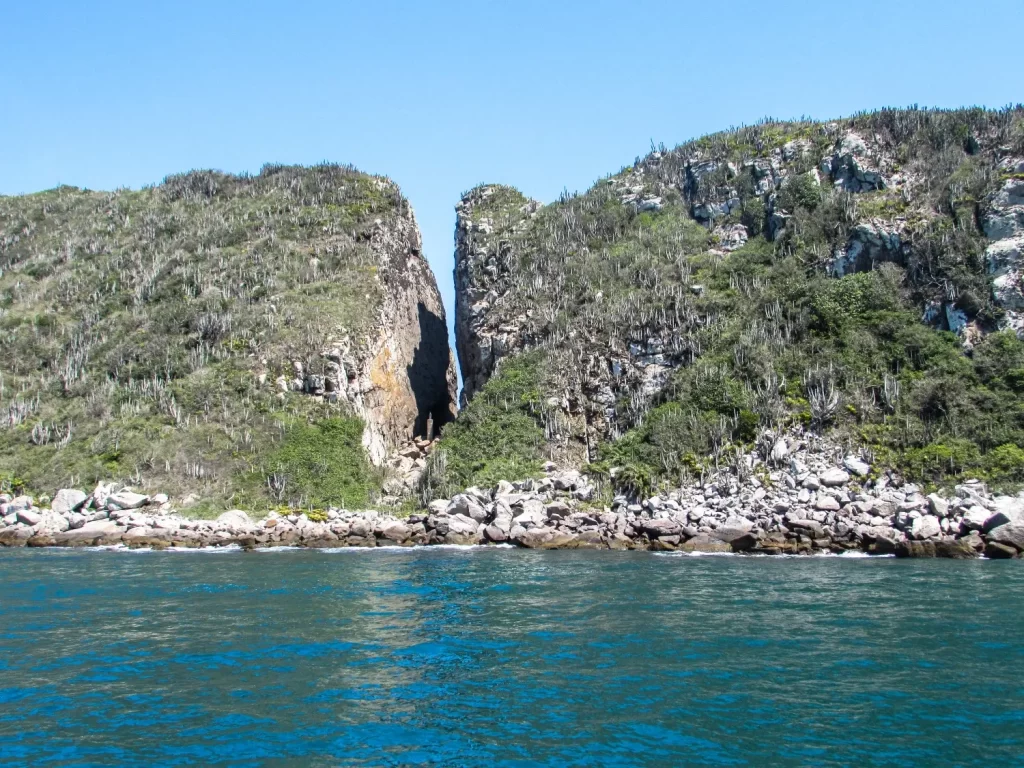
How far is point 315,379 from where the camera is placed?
188 ft

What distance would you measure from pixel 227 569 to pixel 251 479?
22180 millimetres

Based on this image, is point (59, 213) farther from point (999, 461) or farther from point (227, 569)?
point (999, 461)

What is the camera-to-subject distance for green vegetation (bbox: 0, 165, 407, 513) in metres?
50.9

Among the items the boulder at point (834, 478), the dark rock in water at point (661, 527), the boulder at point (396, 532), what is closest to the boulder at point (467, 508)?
the boulder at point (396, 532)

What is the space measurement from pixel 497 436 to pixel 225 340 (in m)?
25.4

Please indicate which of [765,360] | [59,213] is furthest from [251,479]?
[59,213]

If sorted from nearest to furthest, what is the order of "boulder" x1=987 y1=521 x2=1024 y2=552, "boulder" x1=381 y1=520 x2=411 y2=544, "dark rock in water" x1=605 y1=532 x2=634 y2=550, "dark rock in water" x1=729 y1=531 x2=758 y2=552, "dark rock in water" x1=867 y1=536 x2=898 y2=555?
"boulder" x1=987 y1=521 x2=1024 y2=552
"dark rock in water" x1=867 y1=536 x2=898 y2=555
"dark rock in water" x1=729 y1=531 x2=758 y2=552
"dark rock in water" x1=605 y1=532 x2=634 y2=550
"boulder" x1=381 y1=520 x2=411 y2=544

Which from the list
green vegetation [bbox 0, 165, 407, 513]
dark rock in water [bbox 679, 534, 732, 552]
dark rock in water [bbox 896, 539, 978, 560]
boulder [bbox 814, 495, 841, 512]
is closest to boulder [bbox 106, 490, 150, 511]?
green vegetation [bbox 0, 165, 407, 513]

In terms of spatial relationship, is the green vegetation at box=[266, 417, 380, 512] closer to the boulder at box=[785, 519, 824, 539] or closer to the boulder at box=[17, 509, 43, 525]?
the boulder at box=[17, 509, 43, 525]

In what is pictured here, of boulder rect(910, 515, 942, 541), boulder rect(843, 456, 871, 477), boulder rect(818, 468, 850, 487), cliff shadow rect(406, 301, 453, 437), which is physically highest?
cliff shadow rect(406, 301, 453, 437)

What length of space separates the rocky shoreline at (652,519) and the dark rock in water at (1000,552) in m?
0.05

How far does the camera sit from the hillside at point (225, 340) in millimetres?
51156

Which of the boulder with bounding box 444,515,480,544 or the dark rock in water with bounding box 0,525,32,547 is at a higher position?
the boulder with bounding box 444,515,480,544

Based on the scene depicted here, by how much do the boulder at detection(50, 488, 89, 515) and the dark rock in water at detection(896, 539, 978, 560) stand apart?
149ft
